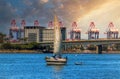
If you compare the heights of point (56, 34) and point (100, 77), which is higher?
point (56, 34)

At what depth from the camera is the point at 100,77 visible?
8869cm

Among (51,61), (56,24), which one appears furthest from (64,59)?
(56,24)

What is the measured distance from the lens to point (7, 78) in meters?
85.2

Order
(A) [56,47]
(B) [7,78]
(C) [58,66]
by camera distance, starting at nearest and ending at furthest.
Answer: (B) [7,78], (C) [58,66], (A) [56,47]

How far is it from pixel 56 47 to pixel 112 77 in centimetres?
4584

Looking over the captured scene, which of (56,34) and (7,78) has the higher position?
(56,34)

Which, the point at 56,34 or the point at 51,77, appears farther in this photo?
the point at 56,34

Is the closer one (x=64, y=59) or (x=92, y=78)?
(x=92, y=78)

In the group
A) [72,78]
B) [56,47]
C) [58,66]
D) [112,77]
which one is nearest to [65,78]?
[72,78]

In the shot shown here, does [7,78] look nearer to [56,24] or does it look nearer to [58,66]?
[58,66]

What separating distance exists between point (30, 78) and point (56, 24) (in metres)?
51.0

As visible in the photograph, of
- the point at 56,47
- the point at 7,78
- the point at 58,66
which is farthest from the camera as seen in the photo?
the point at 56,47

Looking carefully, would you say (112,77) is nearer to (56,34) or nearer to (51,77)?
(51,77)

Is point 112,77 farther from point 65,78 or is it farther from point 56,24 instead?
point 56,24
